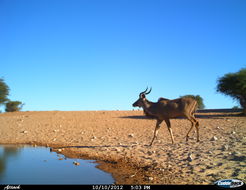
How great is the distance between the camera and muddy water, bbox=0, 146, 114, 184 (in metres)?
6.83

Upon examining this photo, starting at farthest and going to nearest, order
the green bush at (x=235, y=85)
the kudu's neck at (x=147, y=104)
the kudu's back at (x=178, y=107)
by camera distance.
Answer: the green bush at (x=235, y=85) < the kudu's neck at (x=147, y=104) < the kudu's back at (x=178, y=107)

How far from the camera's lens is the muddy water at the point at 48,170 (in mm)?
6832

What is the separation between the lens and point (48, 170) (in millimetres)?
8055

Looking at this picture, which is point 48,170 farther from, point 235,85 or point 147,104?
point 235,85

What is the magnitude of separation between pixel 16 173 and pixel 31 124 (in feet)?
43.1

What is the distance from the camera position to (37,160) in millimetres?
9672

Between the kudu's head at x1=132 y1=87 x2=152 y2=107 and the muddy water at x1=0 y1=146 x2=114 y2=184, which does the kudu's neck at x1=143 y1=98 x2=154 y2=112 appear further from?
the muddy water at x1=0 y1=146 x2=114 y2=184

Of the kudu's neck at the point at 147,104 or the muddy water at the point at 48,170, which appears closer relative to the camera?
the muddy water at the point at 48,170

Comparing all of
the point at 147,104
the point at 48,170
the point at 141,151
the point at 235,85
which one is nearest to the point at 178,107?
the point at 147,104

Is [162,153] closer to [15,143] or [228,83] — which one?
[15,143]

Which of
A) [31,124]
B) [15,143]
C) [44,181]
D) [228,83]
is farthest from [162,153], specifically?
[228,83]

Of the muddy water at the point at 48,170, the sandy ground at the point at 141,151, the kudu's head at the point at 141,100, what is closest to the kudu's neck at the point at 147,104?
the kudu's head at the point at 141,100

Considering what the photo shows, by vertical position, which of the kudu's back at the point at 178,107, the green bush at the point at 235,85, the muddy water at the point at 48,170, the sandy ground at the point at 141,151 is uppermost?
the green bush at the point at 235,85

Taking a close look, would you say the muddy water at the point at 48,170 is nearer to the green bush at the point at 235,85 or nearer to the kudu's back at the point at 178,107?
the kudu's back at the point at 178,107
